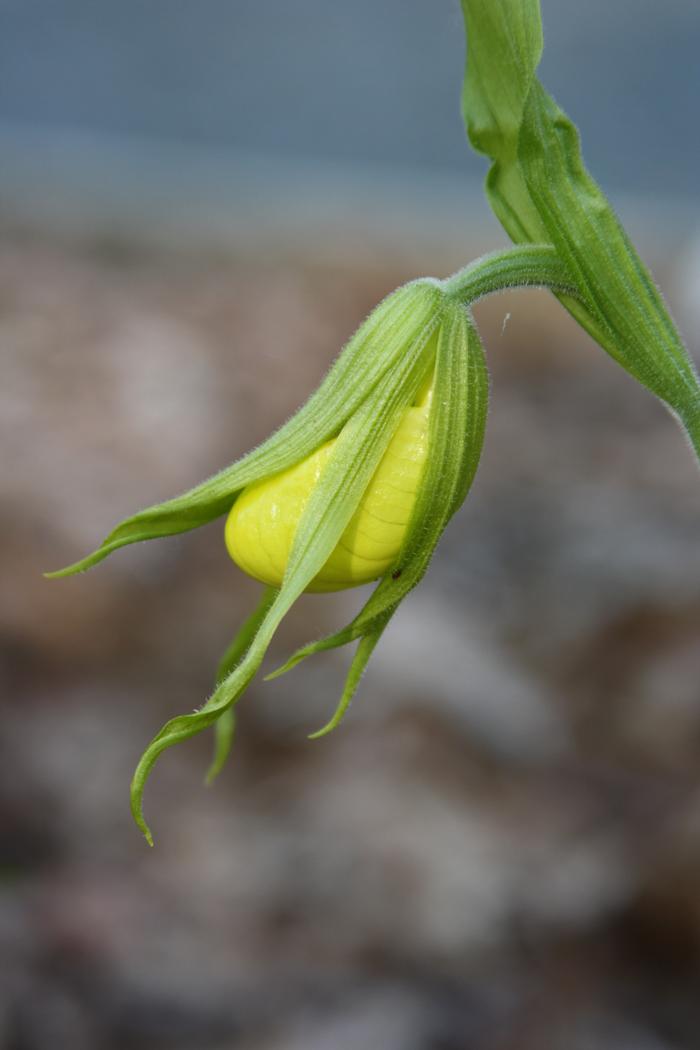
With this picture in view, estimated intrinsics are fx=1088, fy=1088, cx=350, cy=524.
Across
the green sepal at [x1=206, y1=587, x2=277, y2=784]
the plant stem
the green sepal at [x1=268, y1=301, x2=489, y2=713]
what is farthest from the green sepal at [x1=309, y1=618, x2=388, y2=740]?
the plant stem

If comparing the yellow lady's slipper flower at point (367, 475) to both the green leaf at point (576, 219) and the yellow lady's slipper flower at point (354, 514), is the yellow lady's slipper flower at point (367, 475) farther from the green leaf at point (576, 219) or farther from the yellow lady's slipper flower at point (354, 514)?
the green leaf at point (576, 219)

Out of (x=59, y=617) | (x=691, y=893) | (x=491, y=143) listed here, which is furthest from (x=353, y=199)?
(x=491, y=143)

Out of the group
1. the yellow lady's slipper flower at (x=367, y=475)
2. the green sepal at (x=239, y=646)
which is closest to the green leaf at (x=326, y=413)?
the yellow lady's slipper flower at (x=367, y=475)

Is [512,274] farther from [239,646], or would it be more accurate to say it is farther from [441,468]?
[239,646]

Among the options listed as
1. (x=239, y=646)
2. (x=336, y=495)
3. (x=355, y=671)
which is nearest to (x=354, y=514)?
(x=336, y=495)

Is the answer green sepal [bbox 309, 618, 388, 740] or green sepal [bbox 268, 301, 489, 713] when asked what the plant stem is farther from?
green sepal [bbox 309, 618, 388, 740]
